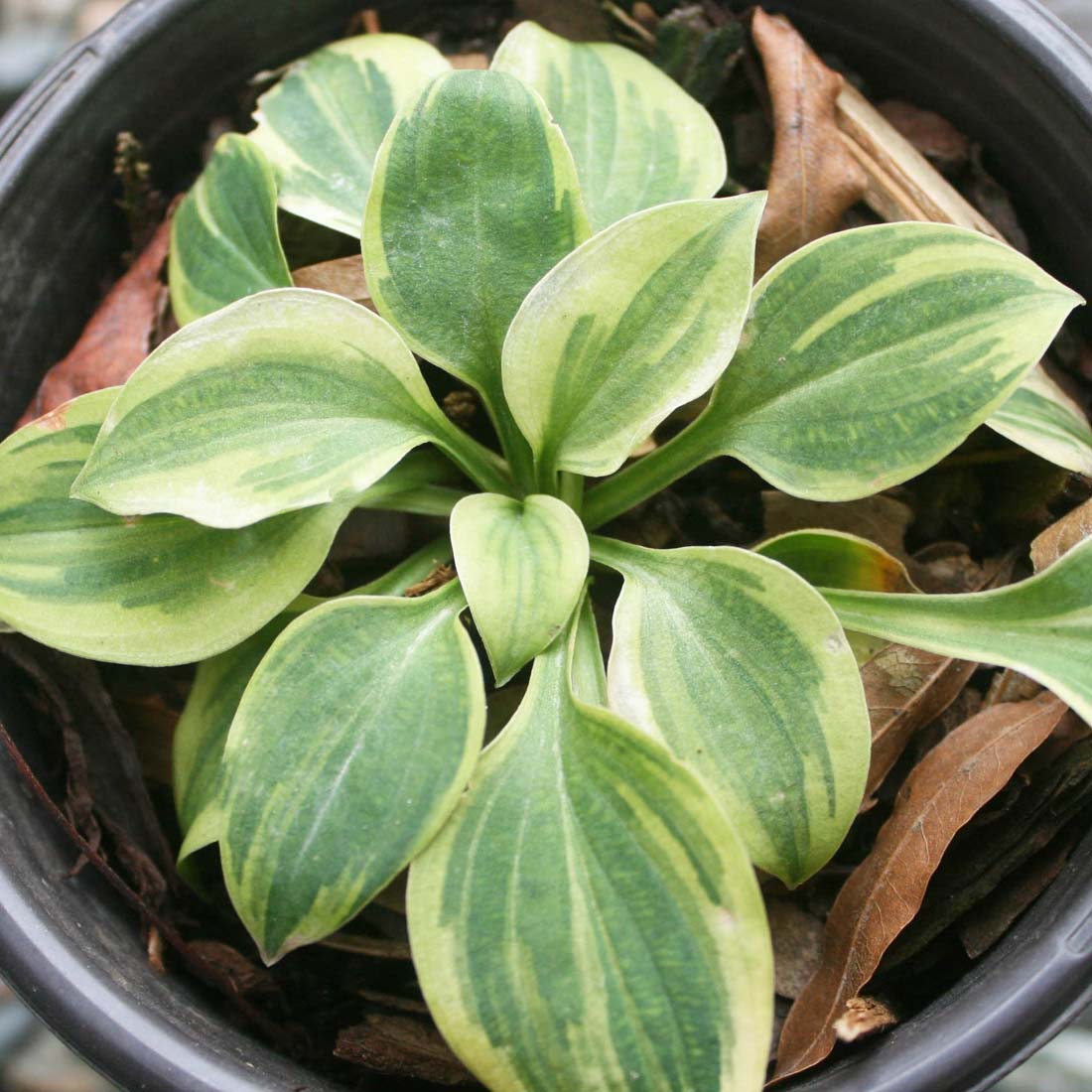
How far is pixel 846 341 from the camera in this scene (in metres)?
0.71

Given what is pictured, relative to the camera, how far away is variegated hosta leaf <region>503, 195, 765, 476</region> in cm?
68

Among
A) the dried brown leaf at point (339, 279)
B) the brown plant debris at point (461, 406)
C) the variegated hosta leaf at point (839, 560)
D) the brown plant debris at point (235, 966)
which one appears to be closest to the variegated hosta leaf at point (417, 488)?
the brown plant debris at point (461, 406)

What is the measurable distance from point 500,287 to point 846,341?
0.77ft

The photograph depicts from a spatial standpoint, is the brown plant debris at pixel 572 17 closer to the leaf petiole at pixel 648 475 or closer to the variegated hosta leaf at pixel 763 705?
the leaf petiole at pixel 648 475

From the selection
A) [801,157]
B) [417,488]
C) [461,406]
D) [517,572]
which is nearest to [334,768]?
[517,572]

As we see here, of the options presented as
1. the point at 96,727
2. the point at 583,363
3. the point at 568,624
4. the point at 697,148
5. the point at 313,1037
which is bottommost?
the point at 313,1037

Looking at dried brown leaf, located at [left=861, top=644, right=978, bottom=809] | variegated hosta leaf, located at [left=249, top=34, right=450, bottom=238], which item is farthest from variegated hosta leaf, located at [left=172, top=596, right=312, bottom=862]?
dried brown leaf, located at [left=861, top=644, right=978, bottom=809]

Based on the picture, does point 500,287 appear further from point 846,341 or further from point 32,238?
point 32,238

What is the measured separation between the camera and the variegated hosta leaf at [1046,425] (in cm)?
78

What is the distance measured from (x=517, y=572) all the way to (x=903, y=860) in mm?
318

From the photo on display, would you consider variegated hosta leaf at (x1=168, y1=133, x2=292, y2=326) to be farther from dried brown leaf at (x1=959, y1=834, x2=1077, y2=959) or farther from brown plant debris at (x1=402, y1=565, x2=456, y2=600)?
dried brown leaf at (x1=959, y1=834, x2=1077, y2=959)

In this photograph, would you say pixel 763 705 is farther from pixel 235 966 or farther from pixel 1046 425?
pixel 235 966

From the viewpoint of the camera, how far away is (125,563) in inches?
28.6

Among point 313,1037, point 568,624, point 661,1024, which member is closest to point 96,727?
point 313,1037
